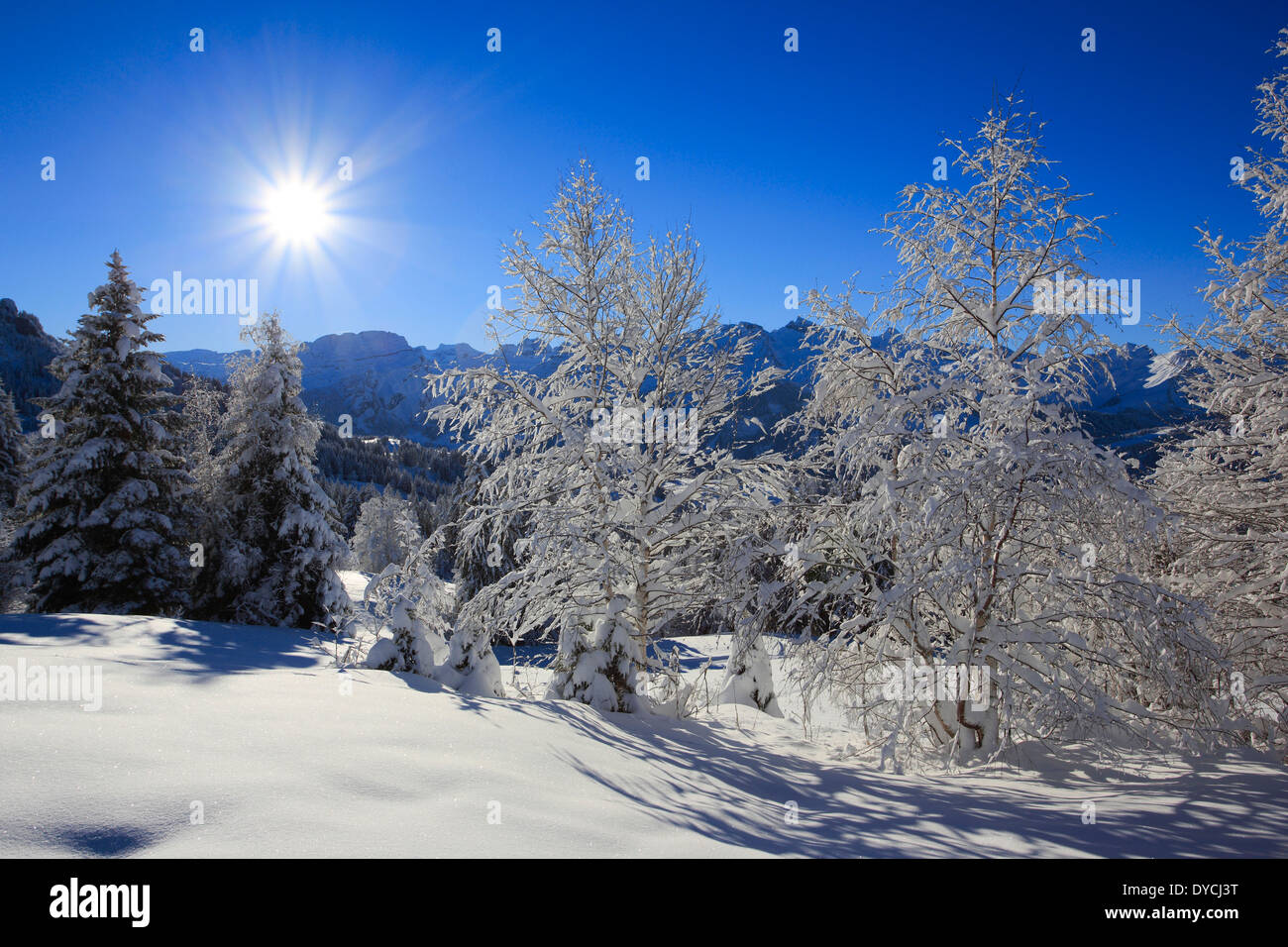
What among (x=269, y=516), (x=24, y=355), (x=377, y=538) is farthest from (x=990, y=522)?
(x=24, y=355)

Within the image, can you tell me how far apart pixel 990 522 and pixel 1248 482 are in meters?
5.18

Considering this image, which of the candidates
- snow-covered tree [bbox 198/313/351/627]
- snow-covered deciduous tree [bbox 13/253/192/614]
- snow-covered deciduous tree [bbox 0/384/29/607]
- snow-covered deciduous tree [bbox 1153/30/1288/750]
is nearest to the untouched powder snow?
snow-covered deciduous tree [bbox 1153/30/1288/750]

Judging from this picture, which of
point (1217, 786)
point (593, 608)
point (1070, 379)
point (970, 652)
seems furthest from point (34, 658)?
point (1070, 379)

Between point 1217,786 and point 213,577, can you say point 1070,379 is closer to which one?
point 1217,786

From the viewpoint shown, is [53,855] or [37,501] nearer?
[53,855]

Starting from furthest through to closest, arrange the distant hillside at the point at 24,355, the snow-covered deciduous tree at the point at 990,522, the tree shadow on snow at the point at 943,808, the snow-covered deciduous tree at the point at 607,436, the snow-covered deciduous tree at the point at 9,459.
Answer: the distant hillside at the point at 24,355 → the snow-covered deciduous tree at the point at 9,459 → the snow-covered deciduous tree at the point at 607,436 → the snow-covered deciduous tree at the point at 990,522 → the tree shadow on snow at the point at 943,808

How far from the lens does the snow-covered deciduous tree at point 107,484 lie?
14102 mm

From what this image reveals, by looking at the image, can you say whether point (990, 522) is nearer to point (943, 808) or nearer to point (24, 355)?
point (943, 808)

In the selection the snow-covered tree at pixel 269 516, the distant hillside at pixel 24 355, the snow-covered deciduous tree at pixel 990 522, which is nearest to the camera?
the snow-covered deciduous tree at pixel 990 522

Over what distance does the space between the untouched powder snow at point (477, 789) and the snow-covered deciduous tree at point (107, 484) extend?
394 inches

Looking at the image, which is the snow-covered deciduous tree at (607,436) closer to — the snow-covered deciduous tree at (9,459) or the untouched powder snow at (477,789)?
the untouched powder snow at (477,789)

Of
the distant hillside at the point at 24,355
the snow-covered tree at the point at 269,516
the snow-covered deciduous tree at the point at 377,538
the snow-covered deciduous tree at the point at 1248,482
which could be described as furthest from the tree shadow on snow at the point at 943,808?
the distant hillside at the point at 24,355
